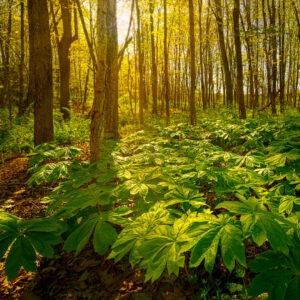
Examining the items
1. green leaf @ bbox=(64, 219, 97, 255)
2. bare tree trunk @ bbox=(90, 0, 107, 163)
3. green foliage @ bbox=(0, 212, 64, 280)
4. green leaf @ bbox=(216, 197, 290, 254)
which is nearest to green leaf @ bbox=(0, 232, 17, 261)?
green foliage @ bbox=(0, 212, 64, 280)

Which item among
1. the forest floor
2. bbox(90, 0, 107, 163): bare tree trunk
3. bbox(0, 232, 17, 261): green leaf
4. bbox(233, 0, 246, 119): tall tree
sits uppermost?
bbox(233, 0, 246, 119): tall tree

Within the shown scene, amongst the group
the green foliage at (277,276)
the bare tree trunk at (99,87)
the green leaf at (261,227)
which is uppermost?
the bare tree trunk at (99,87)

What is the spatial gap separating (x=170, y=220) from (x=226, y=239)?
1.42 ft

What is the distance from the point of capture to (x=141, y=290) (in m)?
1.56

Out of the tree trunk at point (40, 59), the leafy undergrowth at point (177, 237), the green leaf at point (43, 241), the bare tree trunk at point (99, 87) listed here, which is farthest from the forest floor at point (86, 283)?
the tree trunk at point (40, 59)

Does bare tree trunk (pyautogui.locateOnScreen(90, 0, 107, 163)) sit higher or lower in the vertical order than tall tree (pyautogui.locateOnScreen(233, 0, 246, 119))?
lower

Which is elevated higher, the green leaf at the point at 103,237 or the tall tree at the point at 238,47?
the tall tree at the point at 238,47

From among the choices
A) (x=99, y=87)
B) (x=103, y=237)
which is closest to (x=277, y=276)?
(x=103, y=237)

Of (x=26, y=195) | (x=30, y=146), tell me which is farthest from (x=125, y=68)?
(x=26, y=195)

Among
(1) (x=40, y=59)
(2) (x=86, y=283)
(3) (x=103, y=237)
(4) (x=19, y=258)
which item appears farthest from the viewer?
(1) (x=40, y=59)

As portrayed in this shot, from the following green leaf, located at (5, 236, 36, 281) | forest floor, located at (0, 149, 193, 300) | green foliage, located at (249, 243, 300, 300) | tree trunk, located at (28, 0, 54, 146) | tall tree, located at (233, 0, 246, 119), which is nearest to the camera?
green foliage, located at (249, 243, 300, 300)

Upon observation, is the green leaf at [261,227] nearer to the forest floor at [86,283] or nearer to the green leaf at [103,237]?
the green leaf at [103,237]

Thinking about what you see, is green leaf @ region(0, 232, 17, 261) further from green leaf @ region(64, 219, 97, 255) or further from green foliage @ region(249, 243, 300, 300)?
green foliage @ region(249, 243, 300, 300)

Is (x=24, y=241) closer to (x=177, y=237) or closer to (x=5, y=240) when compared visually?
(x=5, y=240)
